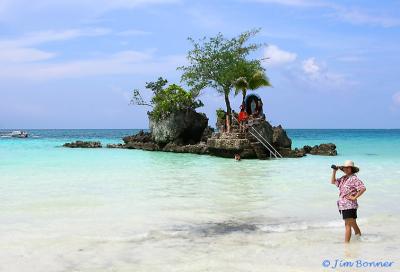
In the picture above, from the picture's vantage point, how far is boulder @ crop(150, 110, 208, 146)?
35.9 m

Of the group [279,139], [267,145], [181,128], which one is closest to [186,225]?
[267,145]

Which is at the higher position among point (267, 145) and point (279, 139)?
point (279, 139)

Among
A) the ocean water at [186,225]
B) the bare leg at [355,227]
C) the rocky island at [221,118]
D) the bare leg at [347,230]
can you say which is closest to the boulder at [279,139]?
the rocky island at [221,118]

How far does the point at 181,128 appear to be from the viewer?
35.9 m

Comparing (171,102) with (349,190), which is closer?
(349,190)

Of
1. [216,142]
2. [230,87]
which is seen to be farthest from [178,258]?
[230,87]

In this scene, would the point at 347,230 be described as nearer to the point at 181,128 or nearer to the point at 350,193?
the point at 350,193

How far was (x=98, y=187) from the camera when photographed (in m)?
14.4

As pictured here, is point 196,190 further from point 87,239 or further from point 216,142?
point 216,142

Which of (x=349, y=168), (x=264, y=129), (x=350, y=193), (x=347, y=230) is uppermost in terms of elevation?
(x=264, y=129)

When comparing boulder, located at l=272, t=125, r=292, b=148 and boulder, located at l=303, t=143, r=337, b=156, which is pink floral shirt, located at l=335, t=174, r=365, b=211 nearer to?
boulder, located at l=272, t=125, r=292, b=148

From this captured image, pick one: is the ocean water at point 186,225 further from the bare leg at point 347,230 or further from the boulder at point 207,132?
the boulder at point 207,132

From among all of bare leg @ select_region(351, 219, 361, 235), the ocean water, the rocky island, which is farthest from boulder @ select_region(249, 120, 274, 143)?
bare leg @ select_region(351, 219, 361, 235)

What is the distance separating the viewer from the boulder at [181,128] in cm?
3588
